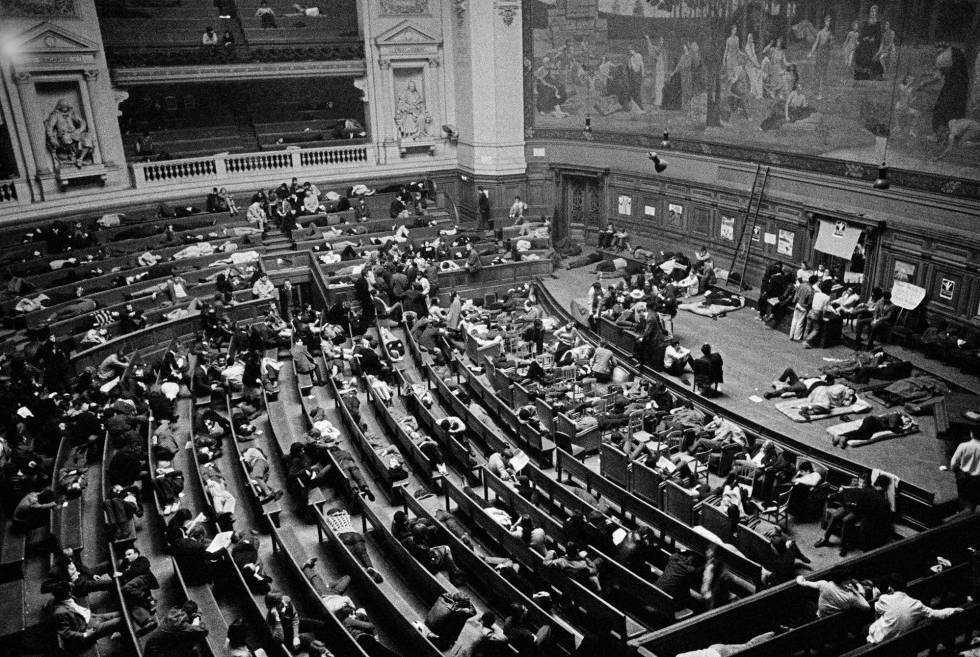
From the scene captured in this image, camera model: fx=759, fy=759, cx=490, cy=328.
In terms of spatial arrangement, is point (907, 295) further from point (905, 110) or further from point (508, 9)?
point (508, 9)

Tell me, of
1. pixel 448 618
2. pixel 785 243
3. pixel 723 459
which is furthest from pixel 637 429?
pixel 785 243

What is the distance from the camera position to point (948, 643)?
24.8ft

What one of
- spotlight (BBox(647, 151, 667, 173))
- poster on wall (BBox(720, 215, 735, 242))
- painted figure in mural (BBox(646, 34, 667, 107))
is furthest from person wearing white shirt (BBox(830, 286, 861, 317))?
painted figure in mural (BBox(646, 34, 667, 107))

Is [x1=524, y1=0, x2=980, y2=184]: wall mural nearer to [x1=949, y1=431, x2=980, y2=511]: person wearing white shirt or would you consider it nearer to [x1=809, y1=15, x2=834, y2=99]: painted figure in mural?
[x1=809, y1=15, x2=834, y2=99]: painted figure in mural

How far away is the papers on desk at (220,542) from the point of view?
1008 centimetres

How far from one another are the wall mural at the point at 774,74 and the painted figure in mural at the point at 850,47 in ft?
0.09

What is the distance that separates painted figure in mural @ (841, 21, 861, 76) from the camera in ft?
51.6

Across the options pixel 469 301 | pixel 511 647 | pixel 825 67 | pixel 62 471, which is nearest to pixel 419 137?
pixel 469 301

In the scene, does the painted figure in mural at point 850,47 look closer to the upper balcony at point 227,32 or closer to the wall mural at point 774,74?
the wall mural at point 774,74

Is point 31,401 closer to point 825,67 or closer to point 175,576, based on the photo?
point 175,576

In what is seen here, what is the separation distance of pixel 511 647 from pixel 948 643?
439 centimetres

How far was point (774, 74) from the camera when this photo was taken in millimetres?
17891

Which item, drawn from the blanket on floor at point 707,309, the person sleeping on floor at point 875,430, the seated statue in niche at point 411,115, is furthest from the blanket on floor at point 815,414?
the seated statue in niche at point 411,115

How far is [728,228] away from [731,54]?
14.3 ft
